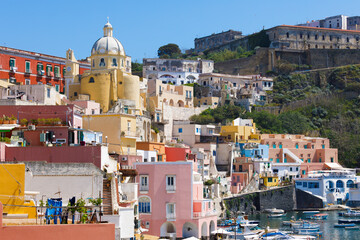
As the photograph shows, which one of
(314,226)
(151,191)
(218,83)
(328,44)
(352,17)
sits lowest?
(314,226)

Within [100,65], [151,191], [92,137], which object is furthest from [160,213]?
[100,65]

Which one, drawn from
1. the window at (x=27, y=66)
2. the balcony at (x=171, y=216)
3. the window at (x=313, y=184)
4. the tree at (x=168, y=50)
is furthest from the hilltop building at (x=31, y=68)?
the tree at (x=168, y=50)

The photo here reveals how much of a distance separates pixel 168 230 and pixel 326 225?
24593mm

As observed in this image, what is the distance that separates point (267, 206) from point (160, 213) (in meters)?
32.0

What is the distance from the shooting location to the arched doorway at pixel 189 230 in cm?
3775

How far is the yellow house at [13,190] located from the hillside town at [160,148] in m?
0.03

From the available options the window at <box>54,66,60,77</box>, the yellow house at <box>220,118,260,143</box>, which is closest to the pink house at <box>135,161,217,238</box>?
the window at <box>54,66,60,77</box>

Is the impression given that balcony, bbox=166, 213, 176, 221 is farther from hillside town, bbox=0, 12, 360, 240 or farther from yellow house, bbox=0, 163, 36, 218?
yellow house, bbox=0, 163, 36, 218

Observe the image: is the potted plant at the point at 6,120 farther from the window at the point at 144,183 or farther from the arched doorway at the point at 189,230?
the arched doorway at the point at 189,230

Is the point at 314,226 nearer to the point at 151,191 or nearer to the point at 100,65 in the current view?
the point at 151,191

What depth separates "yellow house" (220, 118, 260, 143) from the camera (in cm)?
7550

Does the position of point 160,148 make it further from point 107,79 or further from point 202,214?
point 202,214

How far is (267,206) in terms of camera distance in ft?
222

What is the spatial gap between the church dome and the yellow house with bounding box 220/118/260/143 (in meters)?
19.3
